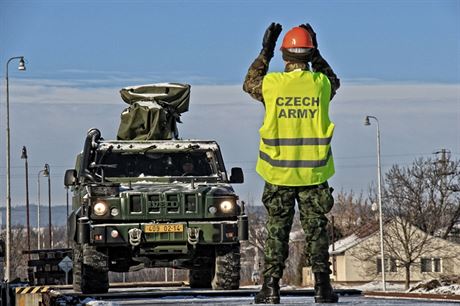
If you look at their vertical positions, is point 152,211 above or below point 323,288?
above

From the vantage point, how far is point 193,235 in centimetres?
1814

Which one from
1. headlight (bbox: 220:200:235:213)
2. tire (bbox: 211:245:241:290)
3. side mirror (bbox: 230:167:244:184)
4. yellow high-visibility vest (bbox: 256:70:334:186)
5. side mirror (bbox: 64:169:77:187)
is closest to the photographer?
yellow high-visibility vest (bbox: 256:70:334:186)

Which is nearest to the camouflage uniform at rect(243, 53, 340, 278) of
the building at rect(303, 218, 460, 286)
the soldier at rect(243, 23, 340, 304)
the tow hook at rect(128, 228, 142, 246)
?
the soldier at rect(243, 23, 340, 304)

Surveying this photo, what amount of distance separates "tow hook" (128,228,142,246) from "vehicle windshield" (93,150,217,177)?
3.95ft

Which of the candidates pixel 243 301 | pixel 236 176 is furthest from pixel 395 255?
pixel 243 301

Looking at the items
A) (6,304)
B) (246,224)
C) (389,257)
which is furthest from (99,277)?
(389,257)

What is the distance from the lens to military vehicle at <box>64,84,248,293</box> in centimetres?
1798

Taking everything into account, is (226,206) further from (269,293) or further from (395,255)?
(395,255)

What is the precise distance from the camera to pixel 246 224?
1838 cm

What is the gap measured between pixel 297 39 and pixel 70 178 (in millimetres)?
8892

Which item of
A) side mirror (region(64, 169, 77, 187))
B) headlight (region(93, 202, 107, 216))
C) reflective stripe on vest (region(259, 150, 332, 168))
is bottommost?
headlight (region(93, 202, 107, 216))

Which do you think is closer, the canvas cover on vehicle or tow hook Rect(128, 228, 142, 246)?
tow hook Rect(128, 228, 142, 246)

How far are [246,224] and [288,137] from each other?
8.34 meters

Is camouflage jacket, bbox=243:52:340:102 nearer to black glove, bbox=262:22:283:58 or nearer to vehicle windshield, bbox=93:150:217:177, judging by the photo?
black glove, bbox=262:22:283:58
